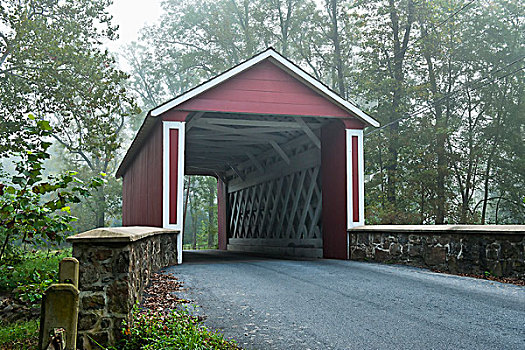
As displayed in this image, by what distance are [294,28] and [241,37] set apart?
3034 mm

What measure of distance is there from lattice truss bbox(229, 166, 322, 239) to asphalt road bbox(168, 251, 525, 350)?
15.8 feet

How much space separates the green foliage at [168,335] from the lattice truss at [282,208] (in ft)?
25.9

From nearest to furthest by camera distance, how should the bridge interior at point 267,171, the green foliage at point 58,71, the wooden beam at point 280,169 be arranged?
the green foliage at point 58,71, the bridge interior at point 267,171, the wooden beam at point 280,169

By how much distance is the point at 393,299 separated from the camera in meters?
5.13

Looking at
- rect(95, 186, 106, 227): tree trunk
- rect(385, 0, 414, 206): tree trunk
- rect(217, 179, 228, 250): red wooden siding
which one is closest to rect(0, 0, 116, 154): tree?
rect(217, 179, 228, 250): red wooden siding

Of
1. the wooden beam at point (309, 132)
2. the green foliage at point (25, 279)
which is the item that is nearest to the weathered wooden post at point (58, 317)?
the green foliage at point (25, 279)

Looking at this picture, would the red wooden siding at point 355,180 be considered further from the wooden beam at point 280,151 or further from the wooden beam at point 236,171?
the wooden beam at point 236,171

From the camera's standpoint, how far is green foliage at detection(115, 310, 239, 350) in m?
3.41

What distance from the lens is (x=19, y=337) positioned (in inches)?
230

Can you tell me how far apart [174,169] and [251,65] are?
233 cm

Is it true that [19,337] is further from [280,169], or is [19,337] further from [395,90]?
[395,90]

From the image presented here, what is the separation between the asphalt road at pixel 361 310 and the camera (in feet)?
12.0

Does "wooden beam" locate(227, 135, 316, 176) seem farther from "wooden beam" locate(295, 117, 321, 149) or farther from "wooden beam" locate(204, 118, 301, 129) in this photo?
"wooden beam" locate(204, 118, 301, 129)

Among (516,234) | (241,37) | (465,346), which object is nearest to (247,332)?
(465,346)
